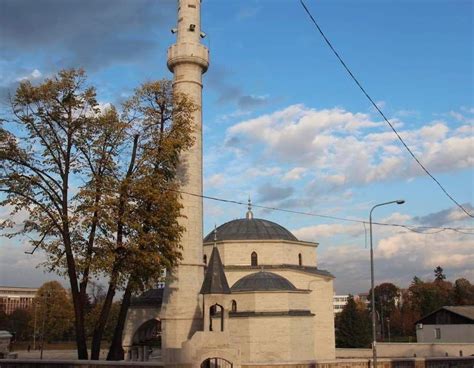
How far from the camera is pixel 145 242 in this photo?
20312 mm

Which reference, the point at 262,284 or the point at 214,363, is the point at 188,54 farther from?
the point at 214,363

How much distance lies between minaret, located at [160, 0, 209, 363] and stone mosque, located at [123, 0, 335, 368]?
49 millimetres

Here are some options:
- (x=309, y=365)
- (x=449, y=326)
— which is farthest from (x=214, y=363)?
(x=449, y=326)

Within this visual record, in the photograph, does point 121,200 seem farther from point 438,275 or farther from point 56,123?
point 438,275

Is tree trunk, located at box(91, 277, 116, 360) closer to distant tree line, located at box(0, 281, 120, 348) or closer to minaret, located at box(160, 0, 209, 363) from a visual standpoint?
minaret, located at box(160, 0, 209, 363)

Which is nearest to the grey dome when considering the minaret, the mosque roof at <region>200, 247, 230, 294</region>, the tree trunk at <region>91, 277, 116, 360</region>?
the minaret

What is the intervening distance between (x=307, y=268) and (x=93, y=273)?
2157 centimetres

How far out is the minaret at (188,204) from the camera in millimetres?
25234

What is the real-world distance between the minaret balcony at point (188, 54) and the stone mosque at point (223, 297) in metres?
0.05

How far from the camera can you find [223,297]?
24250mm

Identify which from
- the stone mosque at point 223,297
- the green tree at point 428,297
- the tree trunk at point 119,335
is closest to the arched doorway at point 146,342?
the stone mosque at point 223,297

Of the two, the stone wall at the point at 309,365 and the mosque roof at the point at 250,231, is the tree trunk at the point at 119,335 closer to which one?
the stone wall at the point at 309,365

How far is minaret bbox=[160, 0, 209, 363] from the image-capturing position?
25.2m

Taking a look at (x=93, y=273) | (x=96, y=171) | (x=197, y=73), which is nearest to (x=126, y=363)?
(x=93, y=273)
